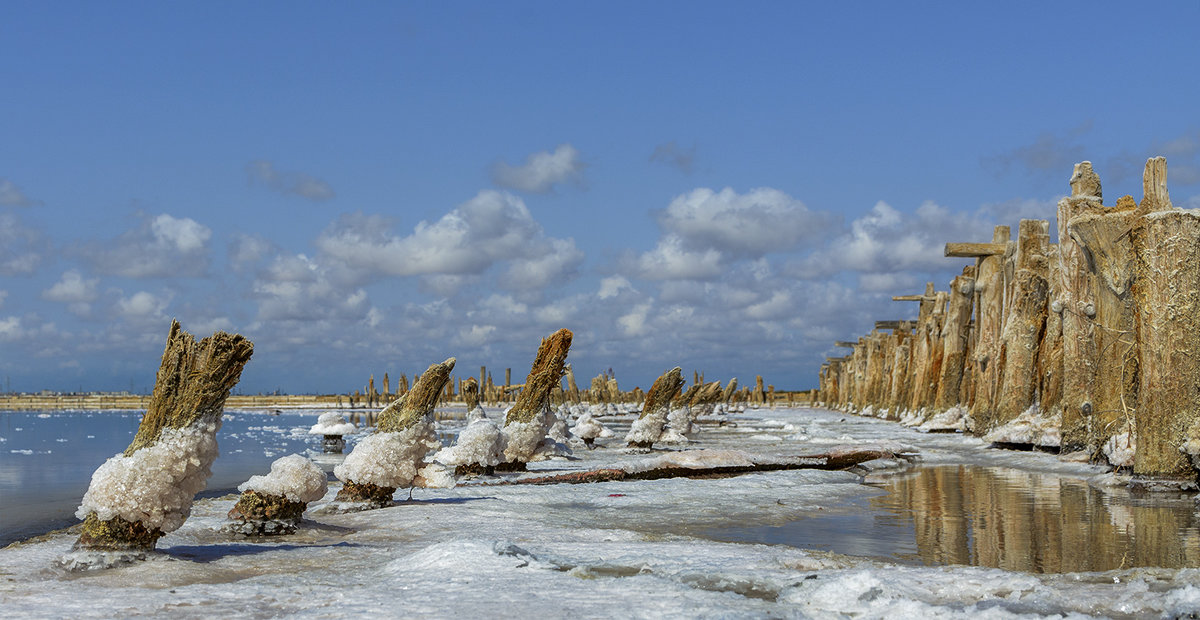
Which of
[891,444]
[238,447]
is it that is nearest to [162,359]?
[891,444]

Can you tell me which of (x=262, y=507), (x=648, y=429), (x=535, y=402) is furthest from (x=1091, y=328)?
(x=262, y=507)

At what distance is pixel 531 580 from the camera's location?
5480 millimetres

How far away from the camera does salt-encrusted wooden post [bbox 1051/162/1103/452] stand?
14656 mm

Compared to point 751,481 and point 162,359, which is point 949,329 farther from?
point 162,359

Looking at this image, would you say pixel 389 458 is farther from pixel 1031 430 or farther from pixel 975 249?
pixel 975 249

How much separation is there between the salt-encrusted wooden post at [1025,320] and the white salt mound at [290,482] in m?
14.8

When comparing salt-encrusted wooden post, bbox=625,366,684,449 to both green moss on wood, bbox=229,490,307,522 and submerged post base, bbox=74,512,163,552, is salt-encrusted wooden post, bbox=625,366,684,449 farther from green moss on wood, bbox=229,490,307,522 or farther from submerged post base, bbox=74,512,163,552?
submerged post base, bbox=74,512,163,552

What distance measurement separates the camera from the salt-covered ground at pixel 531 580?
4758mm

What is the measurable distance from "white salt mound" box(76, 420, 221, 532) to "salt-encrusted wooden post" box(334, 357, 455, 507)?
10.8 feet

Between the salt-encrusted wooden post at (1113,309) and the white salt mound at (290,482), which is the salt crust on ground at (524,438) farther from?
the salt-encrusted wooden post at (1113,309)

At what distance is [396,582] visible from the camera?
555 cm

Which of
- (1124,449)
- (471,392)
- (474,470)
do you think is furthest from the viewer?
(471,392)

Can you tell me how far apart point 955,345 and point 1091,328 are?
42.7 feet

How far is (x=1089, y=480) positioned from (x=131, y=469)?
10.4m
